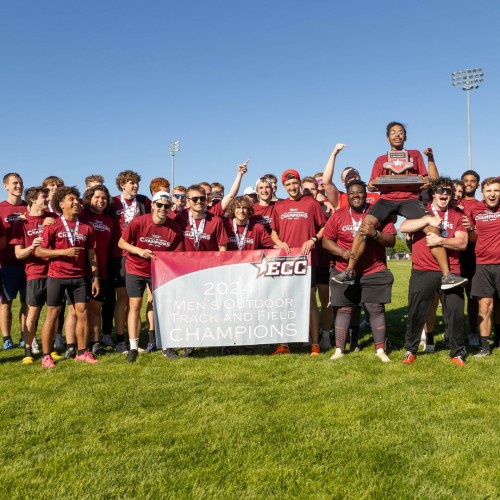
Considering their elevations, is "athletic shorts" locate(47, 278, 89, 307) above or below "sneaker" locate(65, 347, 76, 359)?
above

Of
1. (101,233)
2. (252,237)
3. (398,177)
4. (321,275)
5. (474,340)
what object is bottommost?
(474,340)

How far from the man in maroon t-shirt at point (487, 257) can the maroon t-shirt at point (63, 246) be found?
5628 millimetres

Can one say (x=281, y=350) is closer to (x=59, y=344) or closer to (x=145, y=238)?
(x=145, y=238)

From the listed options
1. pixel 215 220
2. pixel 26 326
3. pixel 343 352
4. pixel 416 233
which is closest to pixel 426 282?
pixel 416 233

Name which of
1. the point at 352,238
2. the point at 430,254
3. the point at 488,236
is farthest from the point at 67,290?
the point at 488,236

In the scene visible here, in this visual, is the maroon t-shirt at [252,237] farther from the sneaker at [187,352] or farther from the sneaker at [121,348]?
the sneaker at [121,348]

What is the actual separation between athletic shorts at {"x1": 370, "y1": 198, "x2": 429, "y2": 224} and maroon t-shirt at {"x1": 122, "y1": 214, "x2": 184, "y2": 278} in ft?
9.58

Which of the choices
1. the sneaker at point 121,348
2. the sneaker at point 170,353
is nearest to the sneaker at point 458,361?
the sneaker at point 170,353

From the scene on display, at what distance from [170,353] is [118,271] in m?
1.68

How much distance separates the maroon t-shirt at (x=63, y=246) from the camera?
21.6 feet

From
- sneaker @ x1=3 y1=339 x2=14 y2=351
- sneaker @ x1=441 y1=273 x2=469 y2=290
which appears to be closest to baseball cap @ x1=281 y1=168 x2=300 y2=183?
sneaker @ x1=441 y1=273 x2=469 y2=290

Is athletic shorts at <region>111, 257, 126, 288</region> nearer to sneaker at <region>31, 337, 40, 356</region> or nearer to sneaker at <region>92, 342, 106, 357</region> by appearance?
sneaker at <region>92, 342, 106, 357</region>

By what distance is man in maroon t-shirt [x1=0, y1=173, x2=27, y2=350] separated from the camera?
774 cm

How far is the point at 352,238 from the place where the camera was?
670cm
